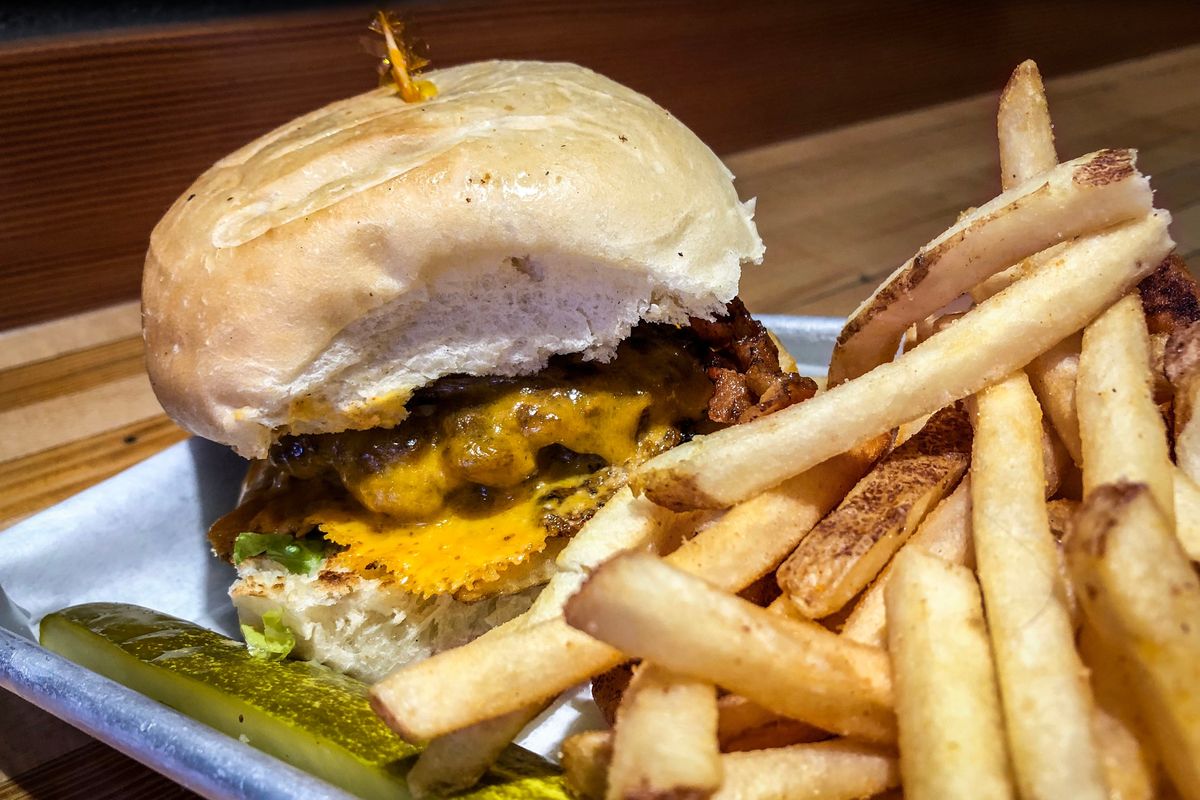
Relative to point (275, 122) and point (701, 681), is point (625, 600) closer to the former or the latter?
point (701, 681)

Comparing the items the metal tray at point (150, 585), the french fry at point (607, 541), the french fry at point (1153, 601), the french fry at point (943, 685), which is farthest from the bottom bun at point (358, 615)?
the french fry at point (1153, 601)

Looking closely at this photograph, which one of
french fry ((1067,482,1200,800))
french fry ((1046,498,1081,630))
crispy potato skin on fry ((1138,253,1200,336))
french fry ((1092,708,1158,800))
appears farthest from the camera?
crispy potato skin on fry ((1138,253,1200,336))

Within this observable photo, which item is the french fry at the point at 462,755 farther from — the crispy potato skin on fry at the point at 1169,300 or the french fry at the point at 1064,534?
the crispy potato skin on fry at the point at 1169,300

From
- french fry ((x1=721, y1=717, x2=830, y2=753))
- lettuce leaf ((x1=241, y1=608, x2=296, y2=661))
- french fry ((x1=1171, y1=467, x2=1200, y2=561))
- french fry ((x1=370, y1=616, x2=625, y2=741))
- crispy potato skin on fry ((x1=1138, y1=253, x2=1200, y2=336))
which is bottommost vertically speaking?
lettuce leaf ((x1=241, y1=608, x2=296, y2=661))

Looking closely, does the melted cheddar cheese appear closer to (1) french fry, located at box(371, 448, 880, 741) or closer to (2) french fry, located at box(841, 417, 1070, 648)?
(1) french fry, located at box(371, 448, 880, 741)

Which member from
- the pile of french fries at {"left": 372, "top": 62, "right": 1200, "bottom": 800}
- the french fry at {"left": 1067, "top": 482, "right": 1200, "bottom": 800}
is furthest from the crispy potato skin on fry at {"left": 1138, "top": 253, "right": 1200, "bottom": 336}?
the french fry at {"left": 1067, "top": 482, "right": 1200, "bottom": 800}
